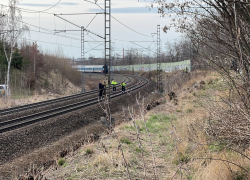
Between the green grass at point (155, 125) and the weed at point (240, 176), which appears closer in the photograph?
the weed at point (240, 176)

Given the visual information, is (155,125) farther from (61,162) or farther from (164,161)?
(61,162)

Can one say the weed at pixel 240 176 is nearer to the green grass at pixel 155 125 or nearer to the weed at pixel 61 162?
the weed at pixel 61 162

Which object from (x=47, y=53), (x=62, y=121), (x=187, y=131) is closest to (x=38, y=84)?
(x=47, y=53)

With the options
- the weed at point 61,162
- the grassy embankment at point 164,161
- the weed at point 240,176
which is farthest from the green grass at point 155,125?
the weed at point 240,176

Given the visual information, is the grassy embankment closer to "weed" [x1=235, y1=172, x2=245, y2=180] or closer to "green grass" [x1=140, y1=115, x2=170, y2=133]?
"weed" [x1=235, y1=172, x2=245, y2=180]

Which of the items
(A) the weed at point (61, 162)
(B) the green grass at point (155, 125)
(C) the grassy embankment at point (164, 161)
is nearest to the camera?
(C) the grassy embankment at point (164, 161)

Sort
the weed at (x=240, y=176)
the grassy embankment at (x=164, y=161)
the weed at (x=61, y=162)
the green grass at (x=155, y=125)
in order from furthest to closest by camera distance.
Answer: the green grass at (x=155, y=125) → the weed at (x=61, y=162) → the grassy embankment at (x=164, y=161) → the weed at (x=240, y=176)

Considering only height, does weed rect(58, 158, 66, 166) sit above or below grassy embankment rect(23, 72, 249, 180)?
below

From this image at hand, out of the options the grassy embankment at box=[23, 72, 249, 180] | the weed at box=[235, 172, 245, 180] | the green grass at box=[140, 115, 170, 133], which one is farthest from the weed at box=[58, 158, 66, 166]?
the weed at box=[235, 172, 245, 180]

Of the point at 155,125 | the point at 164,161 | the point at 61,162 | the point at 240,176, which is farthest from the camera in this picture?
the point at 155,125

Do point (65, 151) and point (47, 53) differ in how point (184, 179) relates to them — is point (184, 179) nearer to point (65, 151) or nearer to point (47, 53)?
point (65, 151)

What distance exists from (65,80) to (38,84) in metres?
6.60

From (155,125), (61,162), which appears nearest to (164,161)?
(61,162)

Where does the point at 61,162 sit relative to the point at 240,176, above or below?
below
